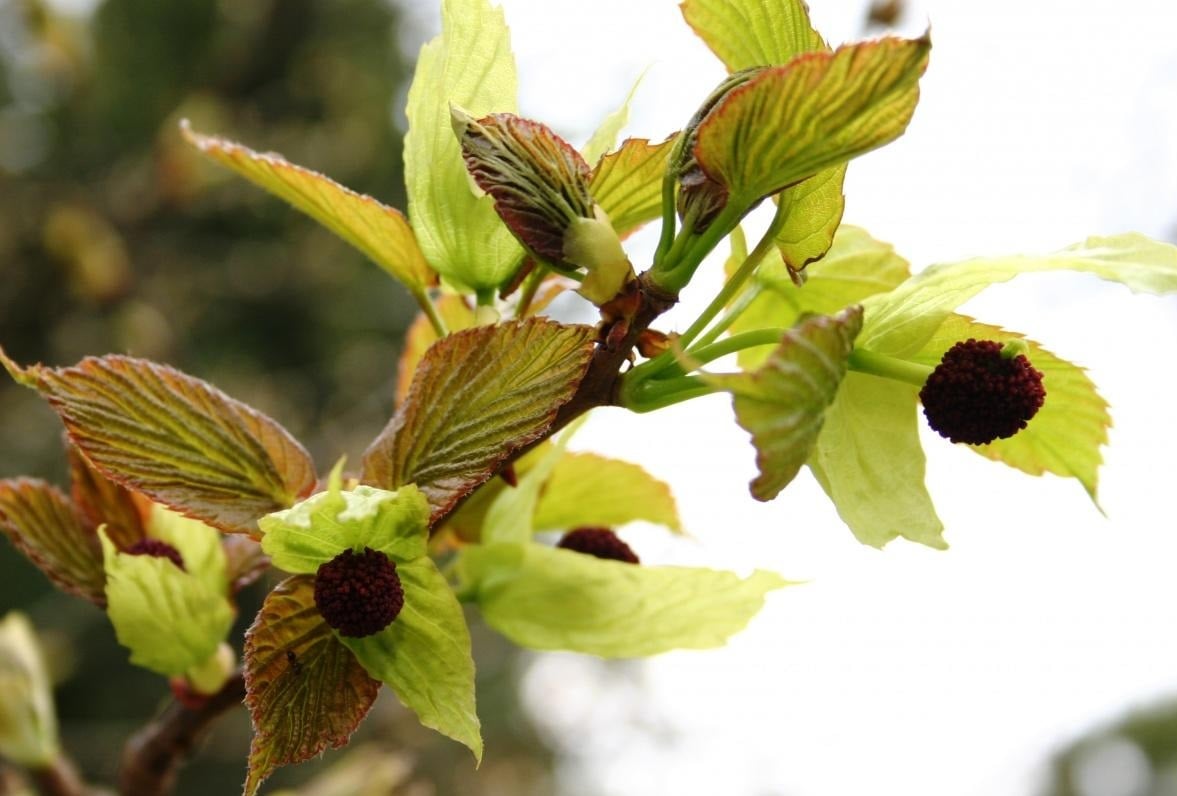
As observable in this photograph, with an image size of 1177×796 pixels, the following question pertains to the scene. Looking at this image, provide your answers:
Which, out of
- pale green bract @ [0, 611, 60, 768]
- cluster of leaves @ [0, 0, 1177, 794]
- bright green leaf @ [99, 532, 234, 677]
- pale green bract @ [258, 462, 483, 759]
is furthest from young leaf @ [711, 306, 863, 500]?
pale green bract @ [0, 611, 60, 768]

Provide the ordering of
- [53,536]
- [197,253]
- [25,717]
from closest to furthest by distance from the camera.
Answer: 1. [53,536]
2. [25,717]
3. [197,253]

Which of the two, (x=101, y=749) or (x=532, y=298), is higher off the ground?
(x=532, y=298)

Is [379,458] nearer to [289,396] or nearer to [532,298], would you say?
[532,298]

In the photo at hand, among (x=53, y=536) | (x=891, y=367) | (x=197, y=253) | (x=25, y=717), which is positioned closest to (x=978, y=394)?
(x=891, y=367)

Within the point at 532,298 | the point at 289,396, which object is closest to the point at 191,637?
the point at 532,298

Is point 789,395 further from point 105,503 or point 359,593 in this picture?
point 105,503

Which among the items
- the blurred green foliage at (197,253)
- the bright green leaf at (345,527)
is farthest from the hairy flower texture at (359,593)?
the blurred green foliage at (197,253)
